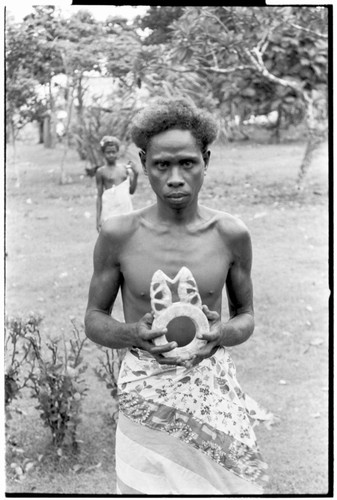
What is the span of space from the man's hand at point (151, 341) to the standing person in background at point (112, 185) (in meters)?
4.75

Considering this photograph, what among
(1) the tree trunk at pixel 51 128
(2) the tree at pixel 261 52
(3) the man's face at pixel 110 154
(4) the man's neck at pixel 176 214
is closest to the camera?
(4) the man's neck at pixel 176 214

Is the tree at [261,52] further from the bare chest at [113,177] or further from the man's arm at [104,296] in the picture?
the man's arm at [104,296]

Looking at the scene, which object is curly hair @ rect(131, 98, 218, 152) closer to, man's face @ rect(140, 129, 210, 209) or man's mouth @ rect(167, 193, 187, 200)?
man's face @ rect(140, 129, 210, 209)

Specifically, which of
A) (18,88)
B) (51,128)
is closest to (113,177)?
(18,88)

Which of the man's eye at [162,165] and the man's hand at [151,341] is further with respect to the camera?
the man's eye at [162,165]

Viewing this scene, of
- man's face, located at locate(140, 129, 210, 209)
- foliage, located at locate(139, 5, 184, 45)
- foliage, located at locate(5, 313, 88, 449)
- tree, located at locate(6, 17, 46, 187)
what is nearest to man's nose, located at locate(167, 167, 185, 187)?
man's face, located at locate(140, 129, 210, 209)

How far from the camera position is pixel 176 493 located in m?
2.20

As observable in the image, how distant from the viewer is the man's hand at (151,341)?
6.49 ft

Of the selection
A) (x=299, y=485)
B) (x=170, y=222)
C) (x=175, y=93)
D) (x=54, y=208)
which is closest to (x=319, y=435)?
(x=299, y=485)

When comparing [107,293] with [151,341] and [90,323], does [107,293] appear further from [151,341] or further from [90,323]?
[151,341]

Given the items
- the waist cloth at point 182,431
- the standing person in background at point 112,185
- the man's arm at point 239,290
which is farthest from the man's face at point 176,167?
the standing person in background at point 112,185

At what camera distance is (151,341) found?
2.03m

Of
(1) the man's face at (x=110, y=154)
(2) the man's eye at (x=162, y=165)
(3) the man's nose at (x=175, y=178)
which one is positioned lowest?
(1) the man's face at (x=110, y=154)

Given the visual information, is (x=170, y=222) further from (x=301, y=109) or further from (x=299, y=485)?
(x=301, y=109)
